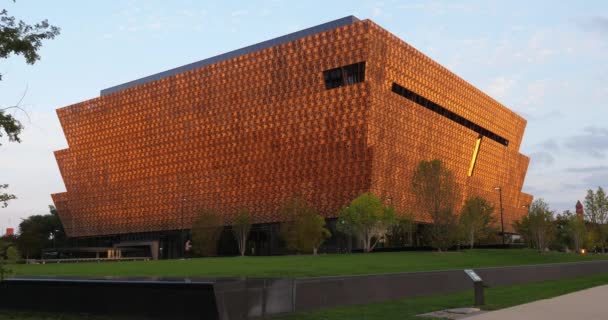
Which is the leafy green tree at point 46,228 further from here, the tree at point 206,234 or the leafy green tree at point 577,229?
the leafy green tree at point 577,229

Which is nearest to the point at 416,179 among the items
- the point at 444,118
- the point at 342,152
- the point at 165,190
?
the point at 342,152

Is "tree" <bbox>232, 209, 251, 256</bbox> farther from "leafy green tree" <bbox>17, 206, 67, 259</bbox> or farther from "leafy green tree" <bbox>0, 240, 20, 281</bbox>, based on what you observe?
"leafy green tree" <bbox>0, 240, 20, 281</bbox>

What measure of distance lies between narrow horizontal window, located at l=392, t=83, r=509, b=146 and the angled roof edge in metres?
13.0

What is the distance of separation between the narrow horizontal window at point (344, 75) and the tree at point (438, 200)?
24.7 m

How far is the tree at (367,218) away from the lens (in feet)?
219

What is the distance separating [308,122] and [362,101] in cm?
1008

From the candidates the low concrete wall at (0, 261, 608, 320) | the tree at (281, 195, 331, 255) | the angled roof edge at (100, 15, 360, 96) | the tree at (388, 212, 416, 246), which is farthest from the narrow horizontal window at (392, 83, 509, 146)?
the low concrete wall at (0, 261, 608, 320)

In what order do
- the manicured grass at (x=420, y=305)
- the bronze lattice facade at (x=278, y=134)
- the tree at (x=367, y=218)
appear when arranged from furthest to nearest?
the bronze lattice facade at (x=278, y=134) < the tree at (x=367, y=218) < the manicured grass at (x=420, y=305)

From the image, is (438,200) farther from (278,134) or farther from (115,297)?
(115,297)

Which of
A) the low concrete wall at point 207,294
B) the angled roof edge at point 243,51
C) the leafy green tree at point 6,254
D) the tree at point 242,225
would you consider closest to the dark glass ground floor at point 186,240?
the tree at point 242,225

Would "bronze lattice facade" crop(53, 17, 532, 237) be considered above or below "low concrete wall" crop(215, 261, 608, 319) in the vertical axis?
above

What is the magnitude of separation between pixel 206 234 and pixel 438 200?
133 feet

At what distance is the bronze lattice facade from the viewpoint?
81.7 meters

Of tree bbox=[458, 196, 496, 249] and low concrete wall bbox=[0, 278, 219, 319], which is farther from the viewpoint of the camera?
tree bbox=[458, 196, 496, 249]
